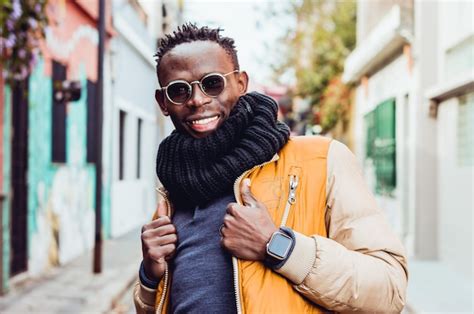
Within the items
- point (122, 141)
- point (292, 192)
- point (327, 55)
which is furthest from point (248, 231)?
point (327, 55)

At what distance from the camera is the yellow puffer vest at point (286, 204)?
1.57 meters

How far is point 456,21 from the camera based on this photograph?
31.9 feet

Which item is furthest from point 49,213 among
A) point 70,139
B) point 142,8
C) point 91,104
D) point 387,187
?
point 142,8

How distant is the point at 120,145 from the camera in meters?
15.1

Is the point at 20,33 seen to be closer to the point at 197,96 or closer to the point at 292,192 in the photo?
the point at 197,96

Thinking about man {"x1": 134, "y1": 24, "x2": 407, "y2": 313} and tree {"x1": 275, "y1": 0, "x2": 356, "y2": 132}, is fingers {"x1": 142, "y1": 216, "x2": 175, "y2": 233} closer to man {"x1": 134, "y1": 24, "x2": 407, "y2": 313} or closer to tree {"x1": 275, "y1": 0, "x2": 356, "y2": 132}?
man {"x1": 134, "y1": 24, "x2": 407, "y2": 313}

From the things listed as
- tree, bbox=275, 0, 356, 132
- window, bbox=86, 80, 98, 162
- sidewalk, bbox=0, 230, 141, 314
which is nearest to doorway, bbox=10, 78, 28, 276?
sidewalk, bbox=0, 230, 141, 314

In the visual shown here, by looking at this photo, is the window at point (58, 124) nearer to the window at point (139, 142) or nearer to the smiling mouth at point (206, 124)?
the window at point (139, 142)

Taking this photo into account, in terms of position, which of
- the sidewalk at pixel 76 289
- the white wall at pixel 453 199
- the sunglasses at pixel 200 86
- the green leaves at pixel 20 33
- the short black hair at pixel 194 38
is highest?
the green leaves at pixel 20 33

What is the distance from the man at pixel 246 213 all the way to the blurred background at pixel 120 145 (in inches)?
201

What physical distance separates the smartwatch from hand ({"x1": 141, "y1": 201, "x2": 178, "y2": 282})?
31cm

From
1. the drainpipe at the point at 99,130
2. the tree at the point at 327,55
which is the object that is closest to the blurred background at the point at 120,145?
the drainpipe at the point at 99,130

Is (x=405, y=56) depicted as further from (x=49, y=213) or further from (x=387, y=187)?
(x=49, y=213)

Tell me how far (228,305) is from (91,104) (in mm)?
10706
